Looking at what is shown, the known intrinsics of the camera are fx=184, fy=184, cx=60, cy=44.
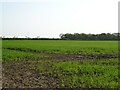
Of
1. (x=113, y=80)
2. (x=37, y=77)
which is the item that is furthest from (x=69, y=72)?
(x=113, y=80)

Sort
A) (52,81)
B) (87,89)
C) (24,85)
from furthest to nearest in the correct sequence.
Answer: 1. (52,81)
2. (24,85)
3. (87,89)

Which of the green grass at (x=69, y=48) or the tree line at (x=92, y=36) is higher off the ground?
the tree line at (x=92, y=36)

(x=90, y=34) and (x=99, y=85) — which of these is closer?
(x=99, y=85)

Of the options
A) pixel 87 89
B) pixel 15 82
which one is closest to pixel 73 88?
pixel 87 89

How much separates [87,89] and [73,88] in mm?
530

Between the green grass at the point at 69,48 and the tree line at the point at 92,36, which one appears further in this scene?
the tree line at the point at 92,36

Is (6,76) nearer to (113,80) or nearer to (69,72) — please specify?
(69,72)

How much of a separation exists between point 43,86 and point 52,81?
2.75 feet

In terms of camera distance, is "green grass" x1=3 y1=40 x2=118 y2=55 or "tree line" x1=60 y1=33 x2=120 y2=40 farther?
"tree line" x1=60 y1=33 x2=120 y2=40

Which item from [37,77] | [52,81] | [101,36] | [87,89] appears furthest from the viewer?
[101,36]

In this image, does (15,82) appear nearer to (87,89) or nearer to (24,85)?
(24,85)

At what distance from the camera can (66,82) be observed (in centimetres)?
781

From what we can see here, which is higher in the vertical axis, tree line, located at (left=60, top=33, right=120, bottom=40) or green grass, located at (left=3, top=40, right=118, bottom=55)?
tree line, located at (left=60, top=33, right=120, bottom=40)

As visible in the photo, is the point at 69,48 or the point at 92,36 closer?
the point at 69,48
